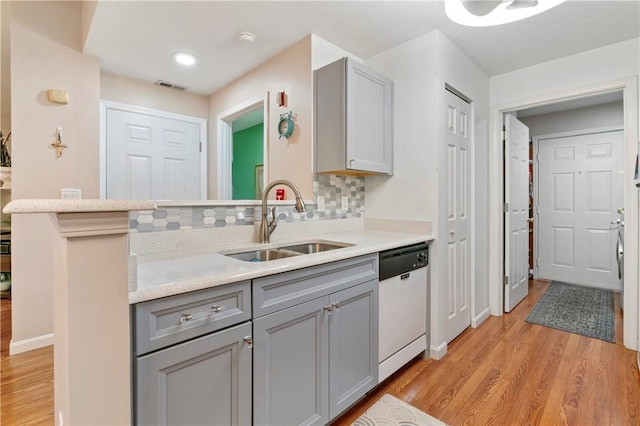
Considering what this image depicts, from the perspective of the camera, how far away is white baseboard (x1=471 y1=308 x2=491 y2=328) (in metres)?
2.74

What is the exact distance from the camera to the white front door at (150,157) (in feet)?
9.47

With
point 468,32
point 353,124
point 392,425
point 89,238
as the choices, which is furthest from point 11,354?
point 468,32

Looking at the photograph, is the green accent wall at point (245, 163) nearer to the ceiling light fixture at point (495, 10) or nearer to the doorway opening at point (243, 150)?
the doorway opening at point (243, 150)

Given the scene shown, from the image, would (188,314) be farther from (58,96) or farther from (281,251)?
(58,96)

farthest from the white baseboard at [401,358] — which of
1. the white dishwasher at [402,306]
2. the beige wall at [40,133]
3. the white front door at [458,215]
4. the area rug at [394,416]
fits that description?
the beige wall at [40,133]

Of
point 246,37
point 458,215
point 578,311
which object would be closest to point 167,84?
point 246,37

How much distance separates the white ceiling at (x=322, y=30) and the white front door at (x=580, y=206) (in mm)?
1974

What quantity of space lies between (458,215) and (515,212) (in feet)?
3.55

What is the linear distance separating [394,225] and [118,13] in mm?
2340

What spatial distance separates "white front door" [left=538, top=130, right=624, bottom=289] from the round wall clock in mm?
3672

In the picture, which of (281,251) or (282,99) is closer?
(281,251)

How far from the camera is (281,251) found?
1.82m

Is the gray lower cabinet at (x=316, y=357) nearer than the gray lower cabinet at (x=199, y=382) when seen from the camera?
No

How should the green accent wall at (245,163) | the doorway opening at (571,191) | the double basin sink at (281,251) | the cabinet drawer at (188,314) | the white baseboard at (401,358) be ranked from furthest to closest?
the green accent wall at (245,163), the doorway opening at (571,191), the white baseboard at (401,358), the double basin sink at (281,251), the cabinet drawer at (188,314)
